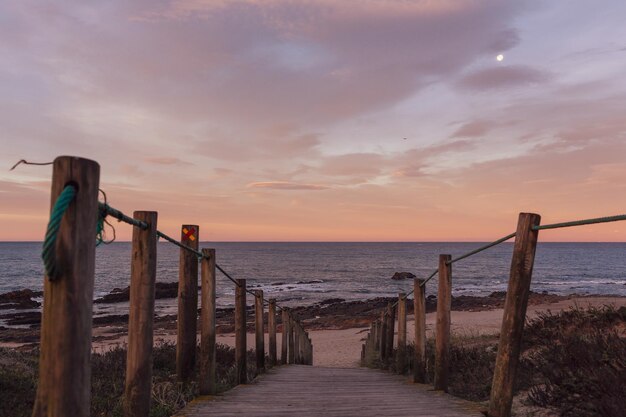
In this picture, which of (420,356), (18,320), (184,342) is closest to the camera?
(184,342)

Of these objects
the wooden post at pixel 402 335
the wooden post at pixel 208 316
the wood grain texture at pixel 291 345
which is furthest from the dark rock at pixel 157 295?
the wooden post at pixel 208 316

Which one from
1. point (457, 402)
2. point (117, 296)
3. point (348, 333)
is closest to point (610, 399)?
point (457, 402)

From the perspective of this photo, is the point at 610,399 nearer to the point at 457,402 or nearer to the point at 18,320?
the point at 457,402

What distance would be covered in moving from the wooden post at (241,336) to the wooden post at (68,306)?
16.9 feet

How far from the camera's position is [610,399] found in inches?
156

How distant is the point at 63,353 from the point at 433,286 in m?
65.0

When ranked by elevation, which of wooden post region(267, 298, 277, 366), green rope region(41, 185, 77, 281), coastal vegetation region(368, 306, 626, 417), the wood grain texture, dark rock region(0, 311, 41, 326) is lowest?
dark rock region(0, 311, 41, 326)

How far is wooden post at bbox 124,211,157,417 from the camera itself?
11.7 ft

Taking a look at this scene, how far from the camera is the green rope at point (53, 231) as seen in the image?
1.93 meters

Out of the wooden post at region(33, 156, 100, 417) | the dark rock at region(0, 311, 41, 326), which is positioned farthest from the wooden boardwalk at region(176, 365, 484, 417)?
the dark rock at region(0, 311, 41, 326)

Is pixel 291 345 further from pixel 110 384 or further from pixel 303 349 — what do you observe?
pixel 110 384

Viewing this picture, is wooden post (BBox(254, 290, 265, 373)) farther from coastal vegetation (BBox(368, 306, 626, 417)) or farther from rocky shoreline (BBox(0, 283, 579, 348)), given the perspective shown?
rocky shoreline (BBox(0, 283, 579, 348))

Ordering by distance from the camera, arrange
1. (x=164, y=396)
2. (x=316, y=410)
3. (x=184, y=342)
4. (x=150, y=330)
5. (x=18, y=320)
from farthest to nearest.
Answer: (x=18, y=320)
(x=184, y=342)
(x=164, y=396)
(x=316, y=410)
(x=150, y=330)

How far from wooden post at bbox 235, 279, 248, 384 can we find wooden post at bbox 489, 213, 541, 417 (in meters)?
3.99
